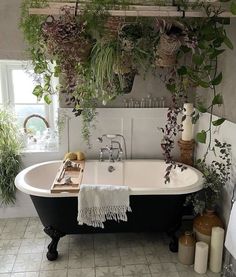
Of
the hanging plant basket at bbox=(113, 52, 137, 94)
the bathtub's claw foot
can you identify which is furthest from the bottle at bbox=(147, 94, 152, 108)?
the bathtub's claw foot

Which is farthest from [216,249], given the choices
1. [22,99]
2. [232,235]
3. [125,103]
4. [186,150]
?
[22,99]

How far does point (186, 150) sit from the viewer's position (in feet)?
10.3

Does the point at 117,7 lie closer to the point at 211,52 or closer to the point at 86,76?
the point at 86,76

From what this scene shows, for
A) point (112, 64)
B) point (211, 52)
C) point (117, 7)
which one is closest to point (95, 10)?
point (117, 7)

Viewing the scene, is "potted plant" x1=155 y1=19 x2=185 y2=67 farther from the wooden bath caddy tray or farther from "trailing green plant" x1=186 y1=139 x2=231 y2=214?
the wooden bath caddy tray

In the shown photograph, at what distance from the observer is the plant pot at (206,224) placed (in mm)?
2432

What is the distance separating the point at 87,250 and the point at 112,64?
5.70 feet

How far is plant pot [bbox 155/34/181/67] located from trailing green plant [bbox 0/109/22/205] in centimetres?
173

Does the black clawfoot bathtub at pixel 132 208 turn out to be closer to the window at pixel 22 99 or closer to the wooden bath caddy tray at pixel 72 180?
the wooden bath caddy tray at pixel 72 180

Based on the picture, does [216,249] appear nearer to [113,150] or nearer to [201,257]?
[201,257]

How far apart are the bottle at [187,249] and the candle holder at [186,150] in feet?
3.00

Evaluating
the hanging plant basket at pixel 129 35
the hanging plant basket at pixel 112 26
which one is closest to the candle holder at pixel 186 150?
the hanging plant basket at pixel 129 35

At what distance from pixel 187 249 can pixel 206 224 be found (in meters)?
0.28

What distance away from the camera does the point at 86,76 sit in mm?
2426
